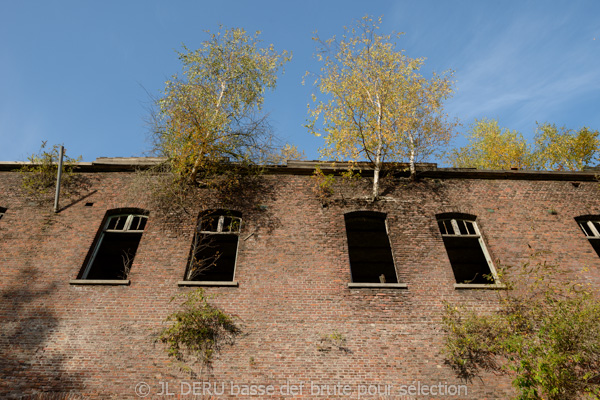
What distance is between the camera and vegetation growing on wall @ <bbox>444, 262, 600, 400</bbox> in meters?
6.77

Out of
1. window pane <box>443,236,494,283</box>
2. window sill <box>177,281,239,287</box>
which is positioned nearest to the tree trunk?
window pane <box>443,236,494,283</box>

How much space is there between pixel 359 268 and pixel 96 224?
8532 millimetres

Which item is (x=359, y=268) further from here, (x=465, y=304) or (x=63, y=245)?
(x=63, y=245)

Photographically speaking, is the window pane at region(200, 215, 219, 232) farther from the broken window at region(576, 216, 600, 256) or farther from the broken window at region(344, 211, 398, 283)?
the broken window at region(576, 216, 600, 256)

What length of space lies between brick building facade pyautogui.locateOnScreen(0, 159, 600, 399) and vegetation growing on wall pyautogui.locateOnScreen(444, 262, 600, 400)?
1.04 ft

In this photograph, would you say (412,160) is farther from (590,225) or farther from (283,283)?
(283,283)

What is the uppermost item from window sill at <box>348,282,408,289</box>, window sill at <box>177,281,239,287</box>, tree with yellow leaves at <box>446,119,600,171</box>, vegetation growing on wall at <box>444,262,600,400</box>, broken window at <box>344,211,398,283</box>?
tree with yellow leaves at <box>446,119,600,171</box>

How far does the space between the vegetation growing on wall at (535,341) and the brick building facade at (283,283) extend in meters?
0.32

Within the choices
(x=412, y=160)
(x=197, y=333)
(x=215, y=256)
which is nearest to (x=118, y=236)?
(x=215, y=256)

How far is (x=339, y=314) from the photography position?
795 centimetres

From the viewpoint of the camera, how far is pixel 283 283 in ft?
27.6

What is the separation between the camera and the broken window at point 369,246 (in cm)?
1047

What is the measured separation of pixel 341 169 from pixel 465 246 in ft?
15.5

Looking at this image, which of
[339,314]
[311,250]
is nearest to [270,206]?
[311,250]
